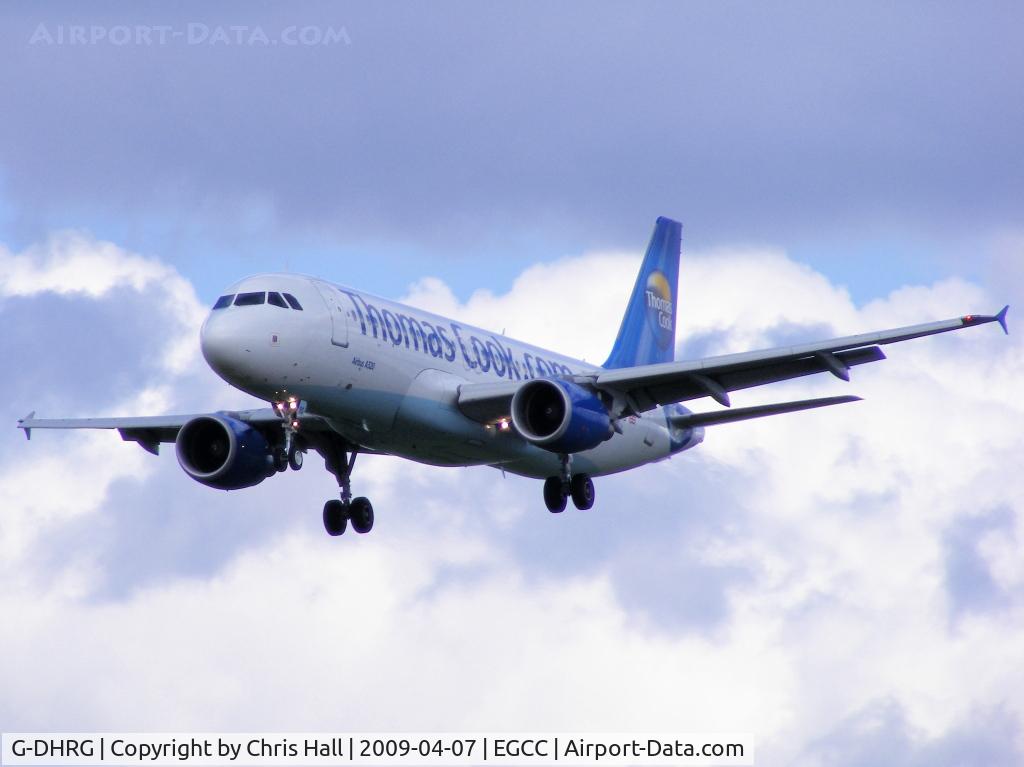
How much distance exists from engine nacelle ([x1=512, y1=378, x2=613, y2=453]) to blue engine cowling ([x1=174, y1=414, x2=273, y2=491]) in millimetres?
7265

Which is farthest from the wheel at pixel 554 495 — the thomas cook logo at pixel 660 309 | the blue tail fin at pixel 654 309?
the thomas cook logo at pixel 660 309

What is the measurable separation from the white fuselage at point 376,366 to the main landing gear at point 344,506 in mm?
2894

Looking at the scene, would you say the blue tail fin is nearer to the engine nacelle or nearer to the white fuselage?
the white fuselage

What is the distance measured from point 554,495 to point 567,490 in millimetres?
357

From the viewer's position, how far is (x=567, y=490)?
5034cm

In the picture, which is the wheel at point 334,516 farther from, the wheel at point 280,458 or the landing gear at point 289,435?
the wheel at point 280,458

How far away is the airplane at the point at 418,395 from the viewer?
1678 inches

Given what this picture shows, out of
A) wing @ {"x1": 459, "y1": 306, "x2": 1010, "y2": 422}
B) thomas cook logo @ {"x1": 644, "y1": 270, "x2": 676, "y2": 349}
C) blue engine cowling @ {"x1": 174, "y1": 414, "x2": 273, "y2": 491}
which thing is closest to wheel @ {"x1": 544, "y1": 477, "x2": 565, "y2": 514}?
wing @ {"x1": 459, "y1": 306, "x2": 1010, "y2": 422}

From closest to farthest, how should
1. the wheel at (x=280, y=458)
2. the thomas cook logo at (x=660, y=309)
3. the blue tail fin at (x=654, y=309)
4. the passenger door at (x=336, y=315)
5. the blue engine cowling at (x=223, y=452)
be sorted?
the passenger door at (x=336, y=315) < the wheel at (x=280, y=458) < the blue engine cowling at (x=223, y=452) < the blue tail fin at (x=654, y=309) < the thomas cook logo at (x=660, y=309)

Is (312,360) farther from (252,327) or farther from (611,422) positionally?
(611,422)

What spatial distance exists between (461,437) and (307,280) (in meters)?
5.45

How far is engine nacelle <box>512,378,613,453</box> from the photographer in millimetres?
45281

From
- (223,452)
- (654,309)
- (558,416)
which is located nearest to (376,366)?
(558,416)

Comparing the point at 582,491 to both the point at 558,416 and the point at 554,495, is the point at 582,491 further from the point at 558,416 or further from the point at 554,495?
the point at 558,416
